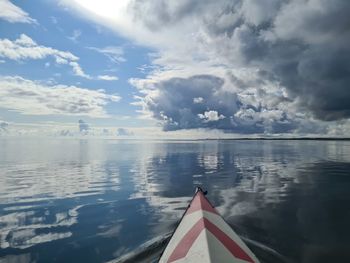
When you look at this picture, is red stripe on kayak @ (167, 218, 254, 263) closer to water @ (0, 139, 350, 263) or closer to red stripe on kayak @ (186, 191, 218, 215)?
water @ (0, 139, 350, 263)

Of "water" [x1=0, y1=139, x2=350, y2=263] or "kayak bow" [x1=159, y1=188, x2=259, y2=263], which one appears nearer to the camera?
"kayak bow" [x1=159, y1=188, x2=259, y2=263]

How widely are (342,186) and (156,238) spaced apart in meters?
20.1

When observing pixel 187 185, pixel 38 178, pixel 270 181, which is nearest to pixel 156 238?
pixel 187 185

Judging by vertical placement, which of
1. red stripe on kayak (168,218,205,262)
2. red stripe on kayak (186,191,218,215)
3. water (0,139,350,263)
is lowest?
water (0,139,350,263)

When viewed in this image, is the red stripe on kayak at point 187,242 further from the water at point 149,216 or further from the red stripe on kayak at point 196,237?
the water at point 149,216

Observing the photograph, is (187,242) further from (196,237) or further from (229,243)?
(229,243)

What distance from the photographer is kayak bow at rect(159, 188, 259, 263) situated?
331 inches

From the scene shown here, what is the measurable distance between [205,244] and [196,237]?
37.5 inches

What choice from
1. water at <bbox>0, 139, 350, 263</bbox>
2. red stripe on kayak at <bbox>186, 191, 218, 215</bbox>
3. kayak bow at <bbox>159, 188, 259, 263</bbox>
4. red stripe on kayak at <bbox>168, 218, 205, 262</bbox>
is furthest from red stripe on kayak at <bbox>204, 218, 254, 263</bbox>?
red stripe on kayak at <bbox>186, 191, 218, 215</bbox>

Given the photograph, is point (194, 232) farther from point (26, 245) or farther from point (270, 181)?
point (270, 181)

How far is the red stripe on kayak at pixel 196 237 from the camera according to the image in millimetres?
8923

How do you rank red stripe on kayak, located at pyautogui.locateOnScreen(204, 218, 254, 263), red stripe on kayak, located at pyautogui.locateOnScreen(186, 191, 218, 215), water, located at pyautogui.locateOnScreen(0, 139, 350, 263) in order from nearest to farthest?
red stripe on kayak, located at pyautogui.locateOnScreen(204, 218, 254, 263)
water, located at pyautogui.locateOnScreen(0, 139, 350, 263)
red stripe on kayak, located at pyautogui.locateOnScreen(186, 191, 218, 215)

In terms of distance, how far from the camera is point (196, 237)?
9.78 m

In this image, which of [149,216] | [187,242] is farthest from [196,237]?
[149,216]
